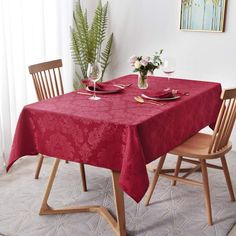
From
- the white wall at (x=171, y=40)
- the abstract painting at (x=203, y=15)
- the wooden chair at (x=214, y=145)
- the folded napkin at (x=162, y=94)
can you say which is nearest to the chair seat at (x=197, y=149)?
the wooden chair at (x=214, y=145)

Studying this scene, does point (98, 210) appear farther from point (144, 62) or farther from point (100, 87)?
point (144, 62)

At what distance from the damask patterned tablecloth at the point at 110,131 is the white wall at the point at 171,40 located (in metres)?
1.26

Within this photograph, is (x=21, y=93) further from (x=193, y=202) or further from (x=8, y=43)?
(x=193, y=202)

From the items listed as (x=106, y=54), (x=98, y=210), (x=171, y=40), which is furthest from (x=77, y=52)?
(x=98, y=210)

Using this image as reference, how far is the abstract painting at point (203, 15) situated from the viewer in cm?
380

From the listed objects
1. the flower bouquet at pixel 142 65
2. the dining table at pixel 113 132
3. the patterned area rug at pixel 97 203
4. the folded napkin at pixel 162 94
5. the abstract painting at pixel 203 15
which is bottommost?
the patterned area rug at pixel 97 203

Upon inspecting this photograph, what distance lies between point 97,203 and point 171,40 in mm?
1932

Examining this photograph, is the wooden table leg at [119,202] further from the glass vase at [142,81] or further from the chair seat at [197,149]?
the glass vase at [142,81]

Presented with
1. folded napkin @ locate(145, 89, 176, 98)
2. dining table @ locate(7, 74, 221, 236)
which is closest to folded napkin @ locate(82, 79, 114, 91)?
dining table @ locate(7, 74, 221, 236)

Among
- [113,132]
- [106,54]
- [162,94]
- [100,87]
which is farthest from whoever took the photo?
[106,54]

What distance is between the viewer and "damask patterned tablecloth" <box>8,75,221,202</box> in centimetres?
218

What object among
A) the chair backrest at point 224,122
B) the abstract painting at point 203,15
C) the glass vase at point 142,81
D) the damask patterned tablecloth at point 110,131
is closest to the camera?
the damask patterned tablecloth at point 110,131

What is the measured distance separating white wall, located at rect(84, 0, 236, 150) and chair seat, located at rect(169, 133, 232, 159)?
1.22 meters

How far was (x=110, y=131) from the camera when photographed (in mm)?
2227
